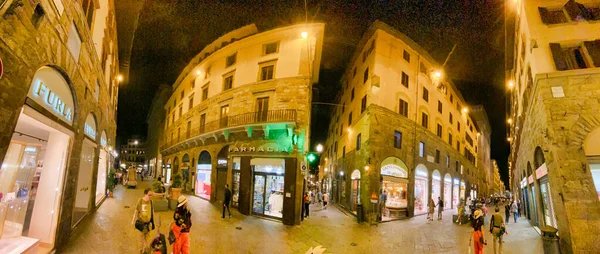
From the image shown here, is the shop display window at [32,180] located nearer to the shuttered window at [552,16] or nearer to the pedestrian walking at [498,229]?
the pedestrian walking at [498,229]

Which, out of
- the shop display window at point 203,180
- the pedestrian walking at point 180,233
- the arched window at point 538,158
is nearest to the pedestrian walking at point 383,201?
the arched window at point 538,158

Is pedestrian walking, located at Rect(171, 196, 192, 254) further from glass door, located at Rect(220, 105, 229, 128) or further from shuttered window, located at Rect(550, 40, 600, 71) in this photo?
shuttered window, located at Rect(550, 40, 600, 71)

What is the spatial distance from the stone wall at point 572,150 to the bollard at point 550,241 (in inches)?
47.8

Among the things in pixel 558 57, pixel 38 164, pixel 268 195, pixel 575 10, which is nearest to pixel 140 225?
pixel 38 164

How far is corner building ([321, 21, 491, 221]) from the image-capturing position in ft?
58.2

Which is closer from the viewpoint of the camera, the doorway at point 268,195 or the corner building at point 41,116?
the corner building at point 41,116

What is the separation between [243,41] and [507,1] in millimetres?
15089

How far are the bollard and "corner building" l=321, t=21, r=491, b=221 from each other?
852 cm

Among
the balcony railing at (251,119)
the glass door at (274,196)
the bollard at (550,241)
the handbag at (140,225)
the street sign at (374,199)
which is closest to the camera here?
the handbag at (140,225)

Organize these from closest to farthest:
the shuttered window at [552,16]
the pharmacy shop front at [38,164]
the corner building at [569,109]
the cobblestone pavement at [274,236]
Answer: the pharmacy shop front at [38,164] < the cobblestone pavement at [274,236] < the corner building at [569,109] < the shuttered window at [552,16]

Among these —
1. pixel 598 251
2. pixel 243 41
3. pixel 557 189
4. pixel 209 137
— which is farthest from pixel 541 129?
pixel 209 137

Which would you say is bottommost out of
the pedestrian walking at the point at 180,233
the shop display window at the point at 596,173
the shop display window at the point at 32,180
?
the pedestrian walking at the point at 180,233

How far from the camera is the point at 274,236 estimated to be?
1062 centimetres

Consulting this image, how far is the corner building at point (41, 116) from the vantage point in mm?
3883
